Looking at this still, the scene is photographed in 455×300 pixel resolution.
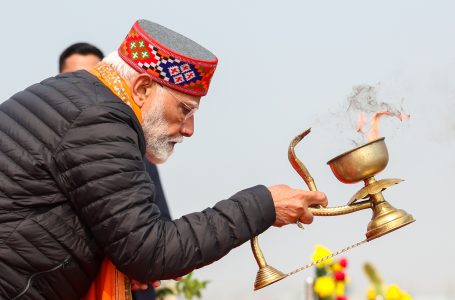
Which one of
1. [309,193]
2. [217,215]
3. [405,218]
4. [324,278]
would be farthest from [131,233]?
[324,278]

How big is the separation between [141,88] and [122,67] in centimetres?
11

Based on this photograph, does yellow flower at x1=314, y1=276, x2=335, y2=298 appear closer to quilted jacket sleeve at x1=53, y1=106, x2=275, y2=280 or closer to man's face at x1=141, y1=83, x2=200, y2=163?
man's face at x1=141, y1=83, x2=200, y2=163

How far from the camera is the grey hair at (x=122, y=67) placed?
3623 mm

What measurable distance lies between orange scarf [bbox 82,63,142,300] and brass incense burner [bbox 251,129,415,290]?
0.49 m

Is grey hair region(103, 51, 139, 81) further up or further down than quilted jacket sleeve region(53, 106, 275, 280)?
further up

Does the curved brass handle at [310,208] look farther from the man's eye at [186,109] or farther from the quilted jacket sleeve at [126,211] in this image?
the man's eye at [186,109]

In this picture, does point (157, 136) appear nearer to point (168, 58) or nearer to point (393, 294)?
point (168, 58)

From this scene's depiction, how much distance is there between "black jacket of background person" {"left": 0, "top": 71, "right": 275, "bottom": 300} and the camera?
10.6ft

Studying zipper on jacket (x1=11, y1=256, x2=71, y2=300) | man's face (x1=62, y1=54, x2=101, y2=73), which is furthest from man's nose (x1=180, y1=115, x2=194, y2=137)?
man's face (x1=62, y1=54, x2=101, y2=73)

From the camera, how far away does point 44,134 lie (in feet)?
10.9

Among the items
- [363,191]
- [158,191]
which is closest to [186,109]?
[363,191]

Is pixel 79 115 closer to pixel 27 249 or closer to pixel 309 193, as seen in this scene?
pixel 27 249

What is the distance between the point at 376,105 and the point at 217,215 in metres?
0.95

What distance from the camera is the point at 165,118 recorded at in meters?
3.64
